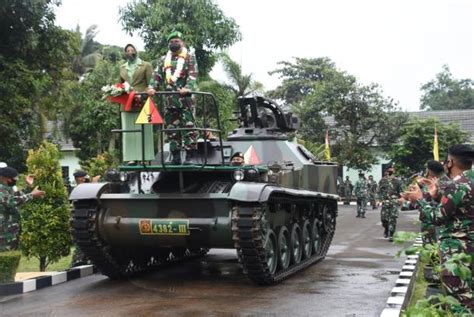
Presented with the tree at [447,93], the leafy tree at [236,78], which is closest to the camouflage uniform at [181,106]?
the leafy tree at [236,78]

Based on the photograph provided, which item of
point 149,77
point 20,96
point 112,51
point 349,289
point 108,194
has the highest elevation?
point 112,51

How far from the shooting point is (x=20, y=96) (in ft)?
61.9

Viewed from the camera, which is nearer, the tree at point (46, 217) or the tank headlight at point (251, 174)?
the tank headlight at point (251, 174)

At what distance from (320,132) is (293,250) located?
86.5 ft

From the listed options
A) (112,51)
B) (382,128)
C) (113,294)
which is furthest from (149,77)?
(112,51)

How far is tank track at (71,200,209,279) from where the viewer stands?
912 centimetres

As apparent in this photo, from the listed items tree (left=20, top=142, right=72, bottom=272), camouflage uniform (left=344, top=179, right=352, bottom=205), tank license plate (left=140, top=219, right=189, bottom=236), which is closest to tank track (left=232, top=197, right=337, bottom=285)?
tank license plate (left=140, top=219, right=189, bottom=236)

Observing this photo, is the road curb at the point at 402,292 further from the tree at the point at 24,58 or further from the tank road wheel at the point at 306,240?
the tree at the point at 24,58

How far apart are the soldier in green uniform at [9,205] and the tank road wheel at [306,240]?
4.17 meters

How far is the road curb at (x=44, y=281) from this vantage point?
8.88m

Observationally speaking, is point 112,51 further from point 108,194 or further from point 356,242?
point 108,194

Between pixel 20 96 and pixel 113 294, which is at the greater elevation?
Answer: pixel 20 96

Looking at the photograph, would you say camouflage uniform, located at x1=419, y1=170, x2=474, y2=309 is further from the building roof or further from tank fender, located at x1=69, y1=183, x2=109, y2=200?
the building roof

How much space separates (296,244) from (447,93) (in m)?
58.3
